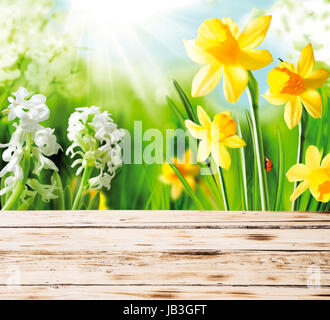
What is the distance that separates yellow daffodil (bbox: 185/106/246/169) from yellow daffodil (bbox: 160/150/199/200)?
3 cm

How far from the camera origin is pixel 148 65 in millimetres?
972

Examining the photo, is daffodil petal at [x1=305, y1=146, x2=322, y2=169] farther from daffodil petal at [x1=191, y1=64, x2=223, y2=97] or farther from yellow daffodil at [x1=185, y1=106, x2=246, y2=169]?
daffodil petal at [x1=191, y1=64, x2=223, y2=97]

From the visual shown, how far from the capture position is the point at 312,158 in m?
0.95

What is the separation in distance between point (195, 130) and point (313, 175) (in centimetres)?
29

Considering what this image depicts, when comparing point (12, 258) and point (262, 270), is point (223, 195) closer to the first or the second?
point (262, 270)

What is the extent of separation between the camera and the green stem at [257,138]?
3.14ft

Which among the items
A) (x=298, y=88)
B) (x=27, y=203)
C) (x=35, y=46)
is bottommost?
(x=27, y=203)

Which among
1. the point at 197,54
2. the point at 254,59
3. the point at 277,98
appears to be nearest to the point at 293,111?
the point at 277,98

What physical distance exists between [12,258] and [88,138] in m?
0.31

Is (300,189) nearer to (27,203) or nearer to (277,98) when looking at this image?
(277,98)

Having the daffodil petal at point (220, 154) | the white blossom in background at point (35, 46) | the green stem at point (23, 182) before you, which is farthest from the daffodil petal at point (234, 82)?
the green stem at point (23, 182)

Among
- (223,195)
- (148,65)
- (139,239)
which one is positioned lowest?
(139,239)

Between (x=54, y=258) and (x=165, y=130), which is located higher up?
(x=165, y=130)
